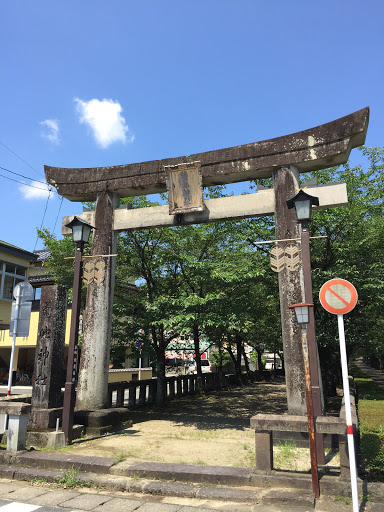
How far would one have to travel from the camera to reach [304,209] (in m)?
6.12

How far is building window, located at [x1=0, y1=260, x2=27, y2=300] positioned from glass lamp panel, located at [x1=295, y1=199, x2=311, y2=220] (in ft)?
81.3

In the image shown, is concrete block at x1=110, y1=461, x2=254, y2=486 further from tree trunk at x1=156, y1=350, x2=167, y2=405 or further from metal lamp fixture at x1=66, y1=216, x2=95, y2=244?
tree trunk at x1=156, y1=350, x2=167, y2=405

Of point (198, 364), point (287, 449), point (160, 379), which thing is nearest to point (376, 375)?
point (198, 364)

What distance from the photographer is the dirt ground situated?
6770 millimetres

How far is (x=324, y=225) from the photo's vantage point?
13.4m

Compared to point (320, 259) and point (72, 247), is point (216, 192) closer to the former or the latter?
point (320, 259)

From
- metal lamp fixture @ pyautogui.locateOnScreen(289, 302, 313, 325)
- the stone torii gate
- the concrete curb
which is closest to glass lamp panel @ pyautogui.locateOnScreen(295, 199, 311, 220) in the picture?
metal lamp fixture @ pyautogui.locateOnScreen(289, 302, 313, 325)

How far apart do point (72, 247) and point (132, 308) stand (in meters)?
4.41

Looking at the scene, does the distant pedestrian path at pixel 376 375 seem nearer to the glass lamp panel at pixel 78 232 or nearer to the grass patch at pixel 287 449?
the grass patch at pixel 287 449

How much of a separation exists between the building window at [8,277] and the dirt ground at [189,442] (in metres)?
17.1

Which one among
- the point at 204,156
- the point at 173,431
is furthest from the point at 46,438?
the point at 204,156

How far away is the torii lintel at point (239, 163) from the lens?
335 inches

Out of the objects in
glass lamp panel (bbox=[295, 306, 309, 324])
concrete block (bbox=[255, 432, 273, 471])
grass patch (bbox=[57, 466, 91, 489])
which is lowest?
grass patch (bbox=[57, 466, 91, 489])

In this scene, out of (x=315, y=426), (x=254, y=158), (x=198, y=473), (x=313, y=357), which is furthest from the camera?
(x=254, y=158)
